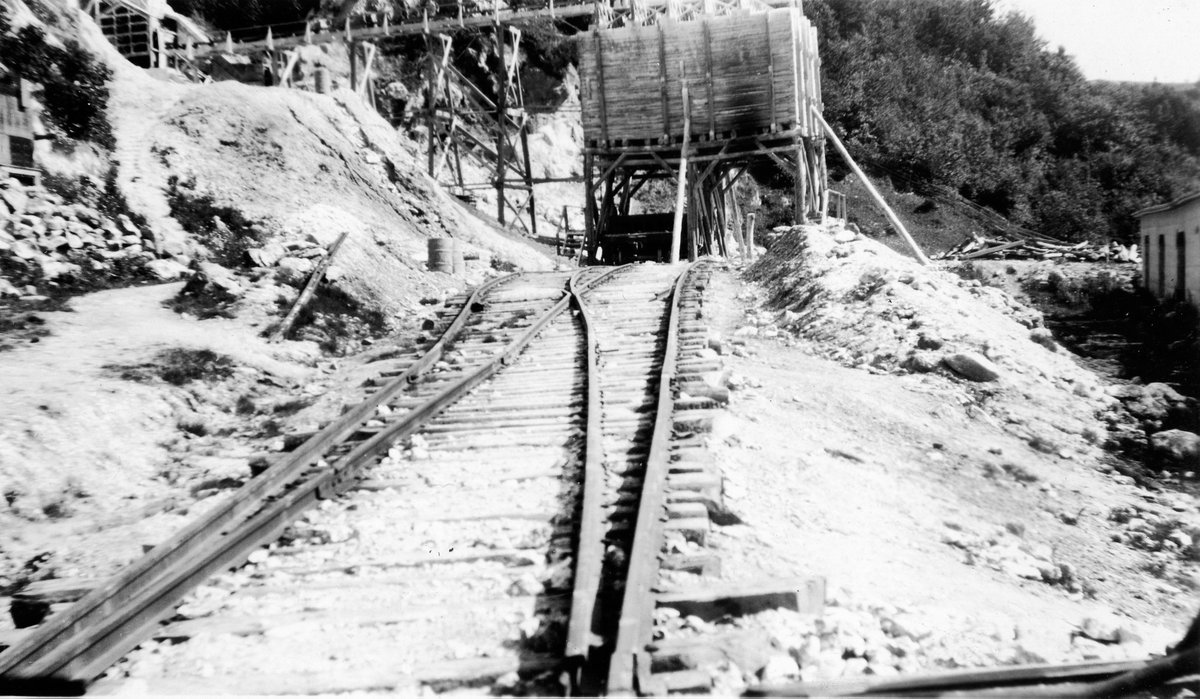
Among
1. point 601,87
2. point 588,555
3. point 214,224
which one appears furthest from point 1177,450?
point 601,87

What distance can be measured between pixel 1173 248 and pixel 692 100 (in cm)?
1037

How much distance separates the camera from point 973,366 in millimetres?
7371

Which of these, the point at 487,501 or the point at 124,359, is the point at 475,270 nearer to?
the point at 124,359

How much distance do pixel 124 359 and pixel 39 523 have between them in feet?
8.92

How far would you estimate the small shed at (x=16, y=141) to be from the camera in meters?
10.4

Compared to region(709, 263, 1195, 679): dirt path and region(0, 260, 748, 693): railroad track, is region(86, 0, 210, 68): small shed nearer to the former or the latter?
region(0, 260, 748, 693): railroad track

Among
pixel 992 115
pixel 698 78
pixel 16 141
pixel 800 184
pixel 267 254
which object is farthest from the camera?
pixel 992 115

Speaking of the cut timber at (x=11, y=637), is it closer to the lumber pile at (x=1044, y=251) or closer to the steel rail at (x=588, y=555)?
the steel rail at (x=588, y=555)

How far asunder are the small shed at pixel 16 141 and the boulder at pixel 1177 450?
12.6 meters

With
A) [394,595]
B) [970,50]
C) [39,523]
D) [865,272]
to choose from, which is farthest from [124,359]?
[970,50]

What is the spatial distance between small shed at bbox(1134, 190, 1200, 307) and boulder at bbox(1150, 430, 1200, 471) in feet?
24.0

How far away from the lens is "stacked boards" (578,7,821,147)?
19.2 meters

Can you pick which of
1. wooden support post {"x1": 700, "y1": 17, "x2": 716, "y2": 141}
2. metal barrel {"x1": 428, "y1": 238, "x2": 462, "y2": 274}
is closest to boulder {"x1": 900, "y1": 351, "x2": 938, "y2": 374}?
metal barrel {"x1": 428, "y1": 238, "x2": 462, "y2": 274}

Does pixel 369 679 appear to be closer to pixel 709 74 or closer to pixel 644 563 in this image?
pixel 644 563
